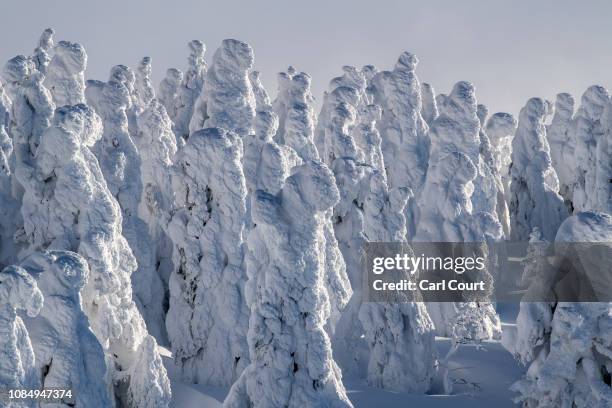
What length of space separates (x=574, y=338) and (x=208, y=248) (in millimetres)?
9690

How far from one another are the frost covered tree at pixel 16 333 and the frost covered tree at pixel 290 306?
3.99 m

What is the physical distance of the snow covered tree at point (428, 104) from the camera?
163ft

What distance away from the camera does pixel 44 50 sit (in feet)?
120

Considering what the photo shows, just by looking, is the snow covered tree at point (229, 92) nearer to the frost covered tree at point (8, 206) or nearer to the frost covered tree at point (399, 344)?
the frost covered tree at point (8, 206)

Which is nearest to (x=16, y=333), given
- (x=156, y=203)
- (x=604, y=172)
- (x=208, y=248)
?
(x=208, y=248)

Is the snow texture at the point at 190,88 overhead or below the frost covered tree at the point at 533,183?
overhead

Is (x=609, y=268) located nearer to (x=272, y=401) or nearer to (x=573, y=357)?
(x=573, y=357)

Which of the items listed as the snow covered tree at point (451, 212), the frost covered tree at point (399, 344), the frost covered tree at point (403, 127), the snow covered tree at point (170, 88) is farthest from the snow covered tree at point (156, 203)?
the snow covered tree at point (170, 88)

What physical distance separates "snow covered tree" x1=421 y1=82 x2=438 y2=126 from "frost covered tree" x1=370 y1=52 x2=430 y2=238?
377cm

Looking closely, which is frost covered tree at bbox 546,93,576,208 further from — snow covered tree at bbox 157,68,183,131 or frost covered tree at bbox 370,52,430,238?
snow covered tree at bbox 157,68,183,131

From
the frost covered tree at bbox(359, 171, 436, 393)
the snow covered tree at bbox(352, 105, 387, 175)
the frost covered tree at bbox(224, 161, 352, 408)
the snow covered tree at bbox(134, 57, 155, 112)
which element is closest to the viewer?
the frost covered tree at bbox(224, 161, 352, 408)

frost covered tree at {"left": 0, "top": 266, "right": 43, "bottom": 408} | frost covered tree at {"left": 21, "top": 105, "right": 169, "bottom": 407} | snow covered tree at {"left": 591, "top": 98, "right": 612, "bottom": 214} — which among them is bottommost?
frost covered tree at {"left": 0, "top": 266, "right": 43, "bottom": 408}

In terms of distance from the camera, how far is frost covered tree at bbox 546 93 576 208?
43.6 m

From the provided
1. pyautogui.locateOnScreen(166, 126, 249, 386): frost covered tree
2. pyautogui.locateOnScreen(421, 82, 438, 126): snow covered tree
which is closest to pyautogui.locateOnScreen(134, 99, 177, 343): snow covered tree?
pyautogui.locateOnScreen(166, 126, 249, 386): frost covered tree
